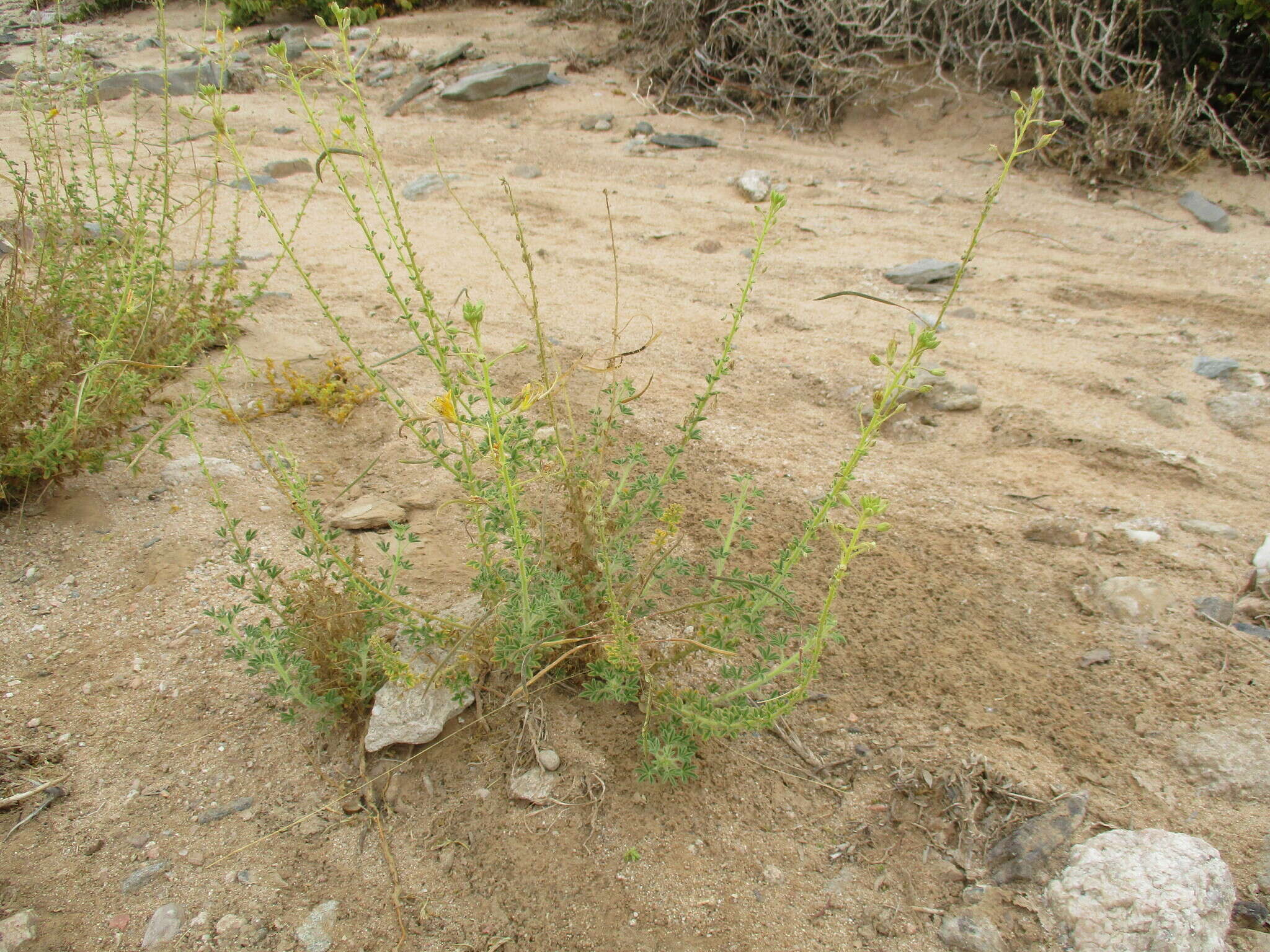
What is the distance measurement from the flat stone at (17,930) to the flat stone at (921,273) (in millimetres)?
4254

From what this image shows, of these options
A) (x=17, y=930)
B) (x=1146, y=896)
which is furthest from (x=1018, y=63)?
(x=17, y=930)

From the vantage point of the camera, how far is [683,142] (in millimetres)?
6922

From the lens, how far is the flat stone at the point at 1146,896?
56.9 inches

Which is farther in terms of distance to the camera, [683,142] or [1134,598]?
[683,142]

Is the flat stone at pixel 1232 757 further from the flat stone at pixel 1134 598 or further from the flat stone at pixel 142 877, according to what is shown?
the flat stone at pixel 142 877

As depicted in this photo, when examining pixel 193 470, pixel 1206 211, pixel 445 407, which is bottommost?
pixel 1206 211

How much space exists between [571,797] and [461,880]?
0.86ft

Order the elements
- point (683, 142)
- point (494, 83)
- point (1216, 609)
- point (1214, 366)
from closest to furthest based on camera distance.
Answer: point (1216, 609), point (1214, 366), point (683, 142), point (494, 83)

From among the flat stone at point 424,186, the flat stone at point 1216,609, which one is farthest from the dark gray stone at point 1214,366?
the flat stone at point 424,186

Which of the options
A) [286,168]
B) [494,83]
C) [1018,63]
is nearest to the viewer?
[286,168]

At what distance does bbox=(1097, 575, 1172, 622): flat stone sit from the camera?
2.25m

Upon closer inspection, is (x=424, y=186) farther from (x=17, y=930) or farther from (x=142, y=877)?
(x=17, y=930)

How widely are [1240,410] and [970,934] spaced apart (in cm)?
269

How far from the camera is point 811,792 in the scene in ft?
6.00
